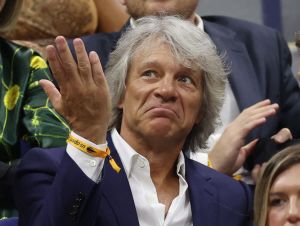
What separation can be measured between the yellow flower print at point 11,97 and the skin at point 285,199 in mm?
818

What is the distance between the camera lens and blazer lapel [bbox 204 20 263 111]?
10.5 ft

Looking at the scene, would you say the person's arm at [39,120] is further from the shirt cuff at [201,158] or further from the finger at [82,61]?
the finger at [82,61]

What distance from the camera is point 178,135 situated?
2.47 m

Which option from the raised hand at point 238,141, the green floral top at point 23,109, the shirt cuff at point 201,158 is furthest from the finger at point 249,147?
the green floral top at point 23,109

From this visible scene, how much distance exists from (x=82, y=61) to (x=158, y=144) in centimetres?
51

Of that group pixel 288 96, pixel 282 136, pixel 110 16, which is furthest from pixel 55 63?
pixel 110 16

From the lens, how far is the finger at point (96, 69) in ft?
6.63

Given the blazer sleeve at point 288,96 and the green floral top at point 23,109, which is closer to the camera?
the green floral top at point 23,109

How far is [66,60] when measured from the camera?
2.01 meters

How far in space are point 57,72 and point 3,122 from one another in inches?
→ 29.3

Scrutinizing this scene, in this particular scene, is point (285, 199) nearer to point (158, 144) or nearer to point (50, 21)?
point (158, 144)

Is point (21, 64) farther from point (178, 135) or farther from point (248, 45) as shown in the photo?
point (248, 45)

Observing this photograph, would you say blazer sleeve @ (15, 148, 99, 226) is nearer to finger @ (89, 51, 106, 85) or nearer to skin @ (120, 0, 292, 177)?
finger @ (89, 51, 106, 85)

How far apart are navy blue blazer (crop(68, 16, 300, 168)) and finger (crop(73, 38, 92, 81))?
1.09 m
